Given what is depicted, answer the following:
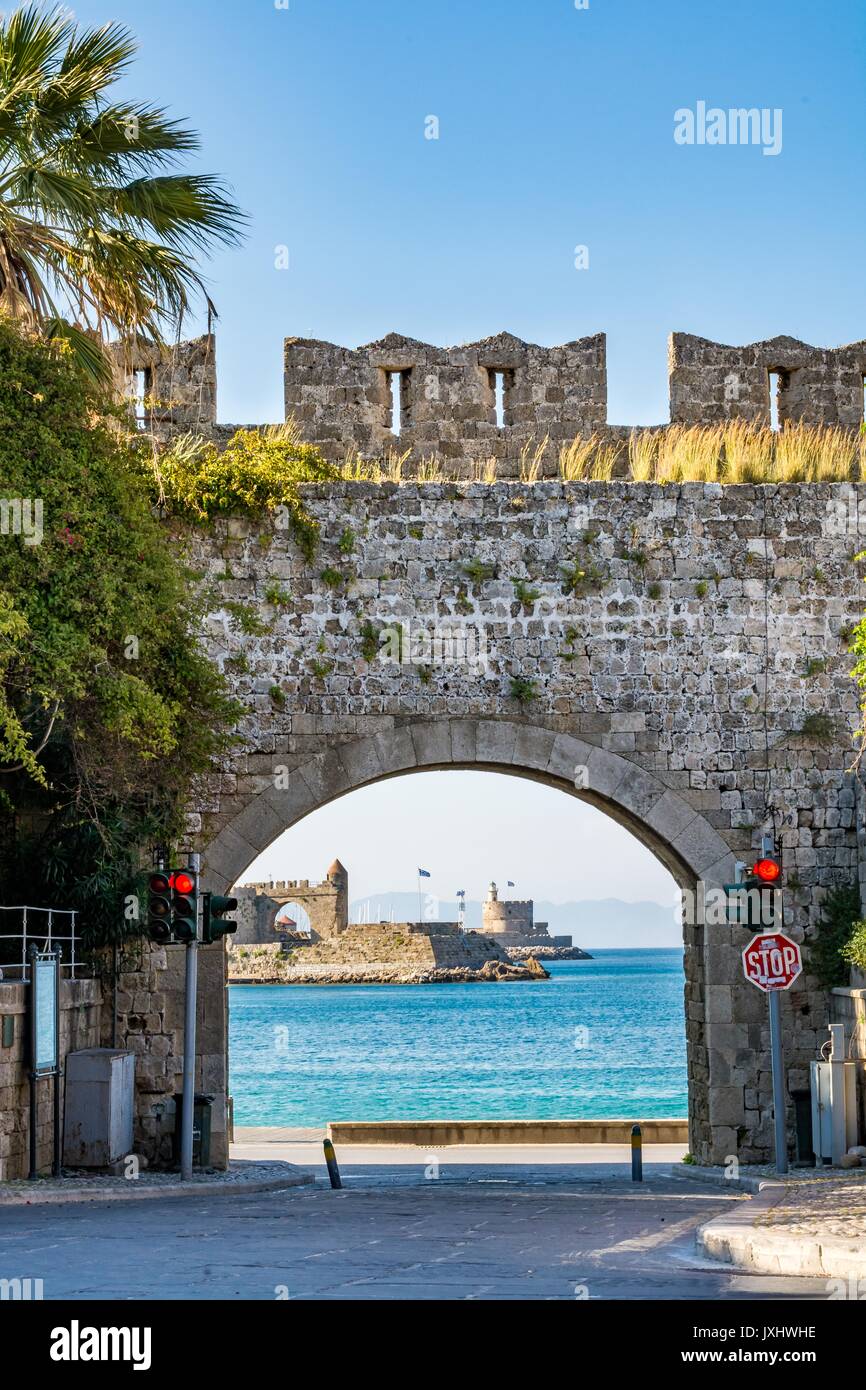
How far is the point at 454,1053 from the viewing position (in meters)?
65.3

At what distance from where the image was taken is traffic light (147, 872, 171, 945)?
544 inches

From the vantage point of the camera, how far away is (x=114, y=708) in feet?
Result: 45.9

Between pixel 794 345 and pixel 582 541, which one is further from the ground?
pixel 794 345

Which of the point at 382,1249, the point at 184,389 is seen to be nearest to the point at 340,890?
the point at 184,389

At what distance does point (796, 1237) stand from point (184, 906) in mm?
6900

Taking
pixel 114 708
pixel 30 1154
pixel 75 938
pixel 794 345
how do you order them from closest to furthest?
pixel 30 1154 < pixel 114 708 < pixel 75 938 < pixel 794 345

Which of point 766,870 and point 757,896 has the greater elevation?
point 766,870

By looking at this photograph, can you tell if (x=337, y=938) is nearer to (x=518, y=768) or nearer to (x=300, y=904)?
(x=300, y=904)

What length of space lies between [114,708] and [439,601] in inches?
A: 140

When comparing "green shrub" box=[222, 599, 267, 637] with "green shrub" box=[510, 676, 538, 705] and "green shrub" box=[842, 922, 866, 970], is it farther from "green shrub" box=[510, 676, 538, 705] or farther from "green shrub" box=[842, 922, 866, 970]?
"green shrub" box=[842, 922, 866, 970]

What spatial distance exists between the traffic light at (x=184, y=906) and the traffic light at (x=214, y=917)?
13 centimetres

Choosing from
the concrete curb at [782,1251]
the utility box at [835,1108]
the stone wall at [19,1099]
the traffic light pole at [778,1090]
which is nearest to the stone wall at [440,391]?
the traffic light pole at [778,1090]
